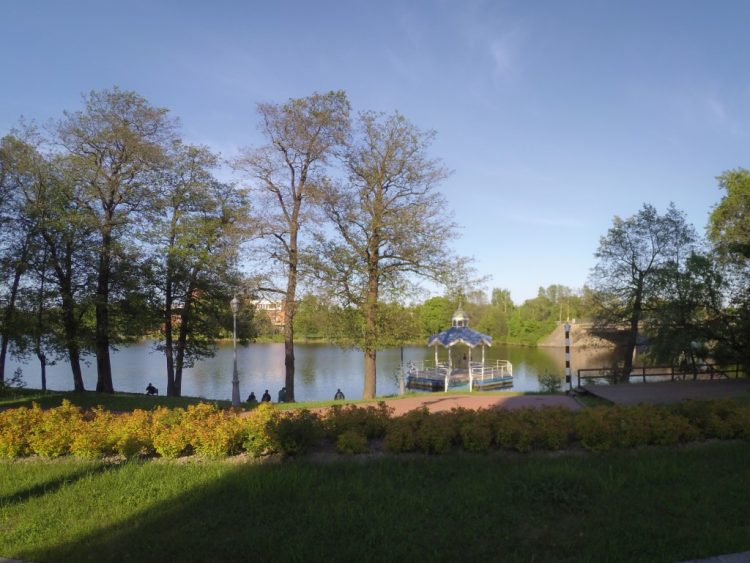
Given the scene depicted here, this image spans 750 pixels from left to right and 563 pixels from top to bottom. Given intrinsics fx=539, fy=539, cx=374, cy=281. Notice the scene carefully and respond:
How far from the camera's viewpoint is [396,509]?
492cm

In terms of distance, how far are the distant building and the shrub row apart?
488 inches

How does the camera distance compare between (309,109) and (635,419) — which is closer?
(635,419)

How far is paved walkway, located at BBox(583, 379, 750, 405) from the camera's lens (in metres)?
13.2

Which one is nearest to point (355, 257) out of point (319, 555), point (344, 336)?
point (344, 336)

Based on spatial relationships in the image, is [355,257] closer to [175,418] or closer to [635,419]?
[175,418]

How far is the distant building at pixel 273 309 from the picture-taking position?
804 inches

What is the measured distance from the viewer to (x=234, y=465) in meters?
6.48

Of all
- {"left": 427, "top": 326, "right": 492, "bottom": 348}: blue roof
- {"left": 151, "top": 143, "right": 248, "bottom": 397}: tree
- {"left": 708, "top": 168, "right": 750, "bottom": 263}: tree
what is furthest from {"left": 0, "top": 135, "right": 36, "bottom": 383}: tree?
{"left": 708, "top": 168, "right": 750, "bottom": 263}: tree

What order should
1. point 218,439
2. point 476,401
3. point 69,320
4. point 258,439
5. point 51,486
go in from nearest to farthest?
point 51,486, point 258,439, point 218,439, point 476,401, point 69,320

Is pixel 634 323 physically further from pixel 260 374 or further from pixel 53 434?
pixel 260 374

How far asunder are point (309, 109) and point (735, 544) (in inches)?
722

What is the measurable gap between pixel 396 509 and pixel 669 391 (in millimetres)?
12717

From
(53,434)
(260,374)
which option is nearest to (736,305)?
(53,434)

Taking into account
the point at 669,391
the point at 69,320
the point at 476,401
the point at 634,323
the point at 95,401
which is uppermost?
the point at 69,320
